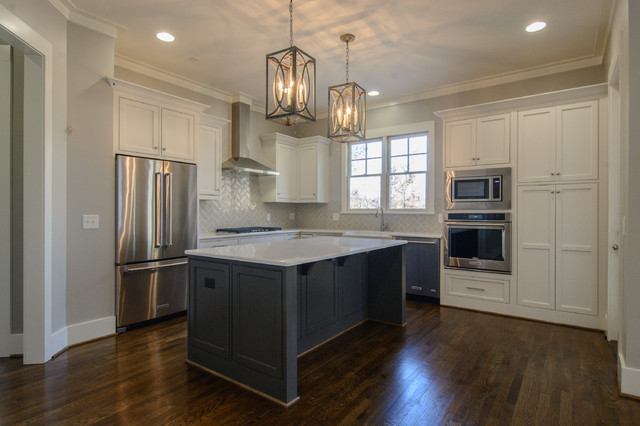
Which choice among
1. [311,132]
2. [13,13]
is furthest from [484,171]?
[13,13]

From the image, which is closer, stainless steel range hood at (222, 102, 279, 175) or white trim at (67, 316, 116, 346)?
white trim at (67, 316, 116, 346)

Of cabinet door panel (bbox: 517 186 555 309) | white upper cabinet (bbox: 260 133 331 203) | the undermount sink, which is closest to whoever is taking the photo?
cabinet door panel (bbox: 517 186 555 309)

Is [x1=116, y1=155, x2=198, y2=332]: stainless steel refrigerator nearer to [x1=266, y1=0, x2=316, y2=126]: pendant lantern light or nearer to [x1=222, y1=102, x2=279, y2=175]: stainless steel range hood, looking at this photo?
[x1=222, y1=102, x2=279, y2=175]: stainless steel range hood

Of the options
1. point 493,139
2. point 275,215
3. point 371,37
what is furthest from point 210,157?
point 493,139

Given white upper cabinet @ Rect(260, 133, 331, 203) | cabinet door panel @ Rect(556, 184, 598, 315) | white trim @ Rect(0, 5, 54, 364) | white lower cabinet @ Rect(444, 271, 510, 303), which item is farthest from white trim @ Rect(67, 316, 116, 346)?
cabinet door panel @ Rect(556, 184, 598, 315)

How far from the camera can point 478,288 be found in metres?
4.25

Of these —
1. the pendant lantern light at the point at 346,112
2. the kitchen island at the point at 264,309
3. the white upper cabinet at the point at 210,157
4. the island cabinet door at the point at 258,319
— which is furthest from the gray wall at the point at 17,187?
the pendant lantern light at the point at 346,112

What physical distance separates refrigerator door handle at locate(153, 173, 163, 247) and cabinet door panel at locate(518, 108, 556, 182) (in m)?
4.05

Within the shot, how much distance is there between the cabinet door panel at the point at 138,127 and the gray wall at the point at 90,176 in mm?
118

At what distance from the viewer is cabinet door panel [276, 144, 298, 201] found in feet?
18.7

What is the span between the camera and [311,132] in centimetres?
629

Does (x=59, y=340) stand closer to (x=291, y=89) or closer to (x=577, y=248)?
(x=291, y=89)

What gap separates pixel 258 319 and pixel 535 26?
360cm

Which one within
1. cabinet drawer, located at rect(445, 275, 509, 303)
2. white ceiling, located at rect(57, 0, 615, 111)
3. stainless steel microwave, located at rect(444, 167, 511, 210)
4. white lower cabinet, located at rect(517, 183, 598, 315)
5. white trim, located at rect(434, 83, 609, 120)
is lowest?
cabinet drawer, located at rect(445, 275, 509, 303)
